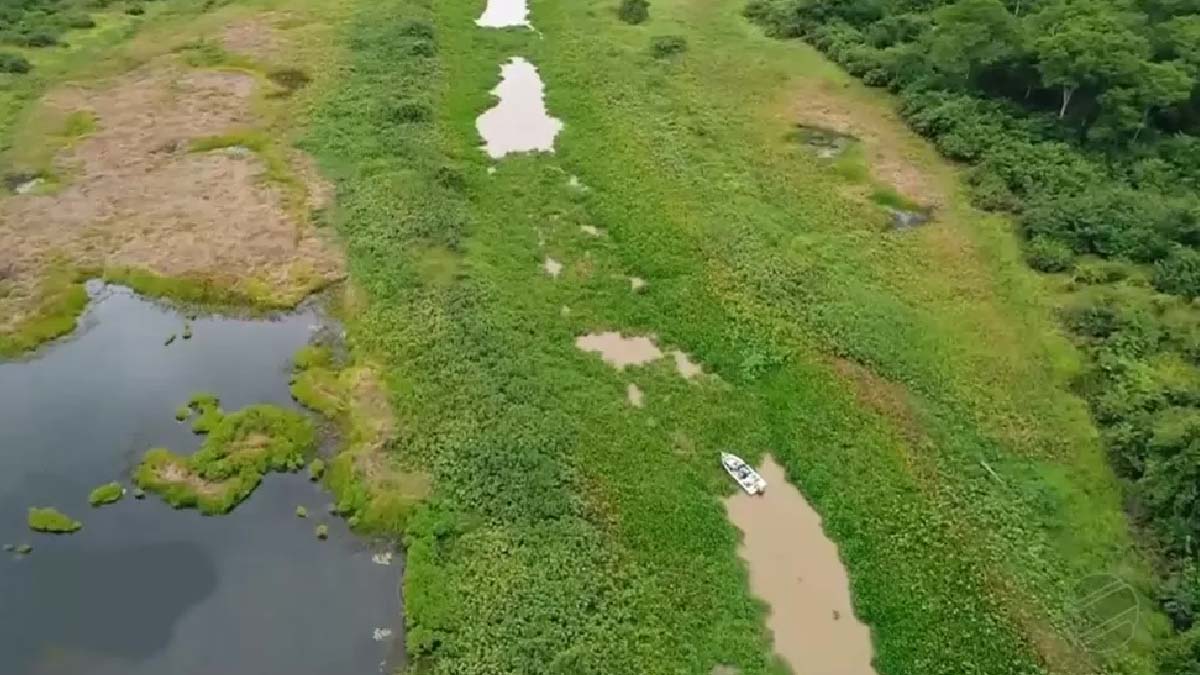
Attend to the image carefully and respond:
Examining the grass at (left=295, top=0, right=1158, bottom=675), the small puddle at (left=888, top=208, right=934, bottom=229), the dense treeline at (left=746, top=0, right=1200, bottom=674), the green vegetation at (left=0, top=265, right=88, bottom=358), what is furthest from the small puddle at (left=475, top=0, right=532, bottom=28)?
the green vegetation at (left=0, top=265, right=88, bottom=358)

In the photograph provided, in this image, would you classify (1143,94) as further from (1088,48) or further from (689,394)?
(689,394)

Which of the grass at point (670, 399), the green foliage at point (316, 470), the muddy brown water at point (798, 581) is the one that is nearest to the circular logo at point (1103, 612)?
the grass at point (670, 399)

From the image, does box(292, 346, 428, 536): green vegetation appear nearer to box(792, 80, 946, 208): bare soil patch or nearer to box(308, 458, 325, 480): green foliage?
box(308, 458, 325, 480): green foliage

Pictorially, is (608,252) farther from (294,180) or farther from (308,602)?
(308,602)

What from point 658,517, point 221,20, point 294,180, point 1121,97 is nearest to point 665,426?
point 658,517

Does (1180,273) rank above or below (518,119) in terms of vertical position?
below

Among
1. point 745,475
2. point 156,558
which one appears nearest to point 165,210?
point 156,558

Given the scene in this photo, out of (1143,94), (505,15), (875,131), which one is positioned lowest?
(875,131)
